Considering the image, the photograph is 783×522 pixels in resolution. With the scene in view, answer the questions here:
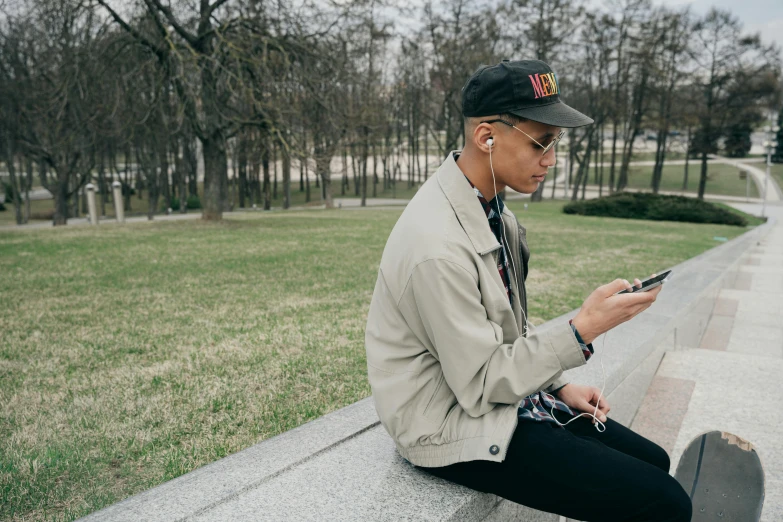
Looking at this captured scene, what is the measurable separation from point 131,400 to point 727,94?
4396cm

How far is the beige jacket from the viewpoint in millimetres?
1834

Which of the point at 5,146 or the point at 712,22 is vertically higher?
the point at 712,22

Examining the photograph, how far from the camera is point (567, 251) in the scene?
12414 millimetres

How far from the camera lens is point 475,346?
6.00 ft

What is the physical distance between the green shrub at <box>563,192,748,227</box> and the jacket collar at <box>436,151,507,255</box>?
24.8 m

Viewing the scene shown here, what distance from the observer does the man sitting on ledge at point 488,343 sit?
184cm

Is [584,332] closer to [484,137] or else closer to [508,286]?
[508,286]

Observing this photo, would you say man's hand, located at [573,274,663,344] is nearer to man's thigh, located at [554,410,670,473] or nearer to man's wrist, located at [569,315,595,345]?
man's wrist, located at [569,315,595,345]

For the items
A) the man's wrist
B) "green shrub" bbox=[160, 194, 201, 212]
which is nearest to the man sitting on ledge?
the man's wrist

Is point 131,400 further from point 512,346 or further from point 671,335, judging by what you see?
point 671,335

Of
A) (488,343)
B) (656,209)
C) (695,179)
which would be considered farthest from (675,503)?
(695,179)

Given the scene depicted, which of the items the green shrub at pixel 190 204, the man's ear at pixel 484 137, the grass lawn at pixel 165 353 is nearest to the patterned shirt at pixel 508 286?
the man's ear at pixel 484 137

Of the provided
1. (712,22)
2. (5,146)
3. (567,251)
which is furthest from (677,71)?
(5,146)

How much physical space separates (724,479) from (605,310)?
3.58 feet
